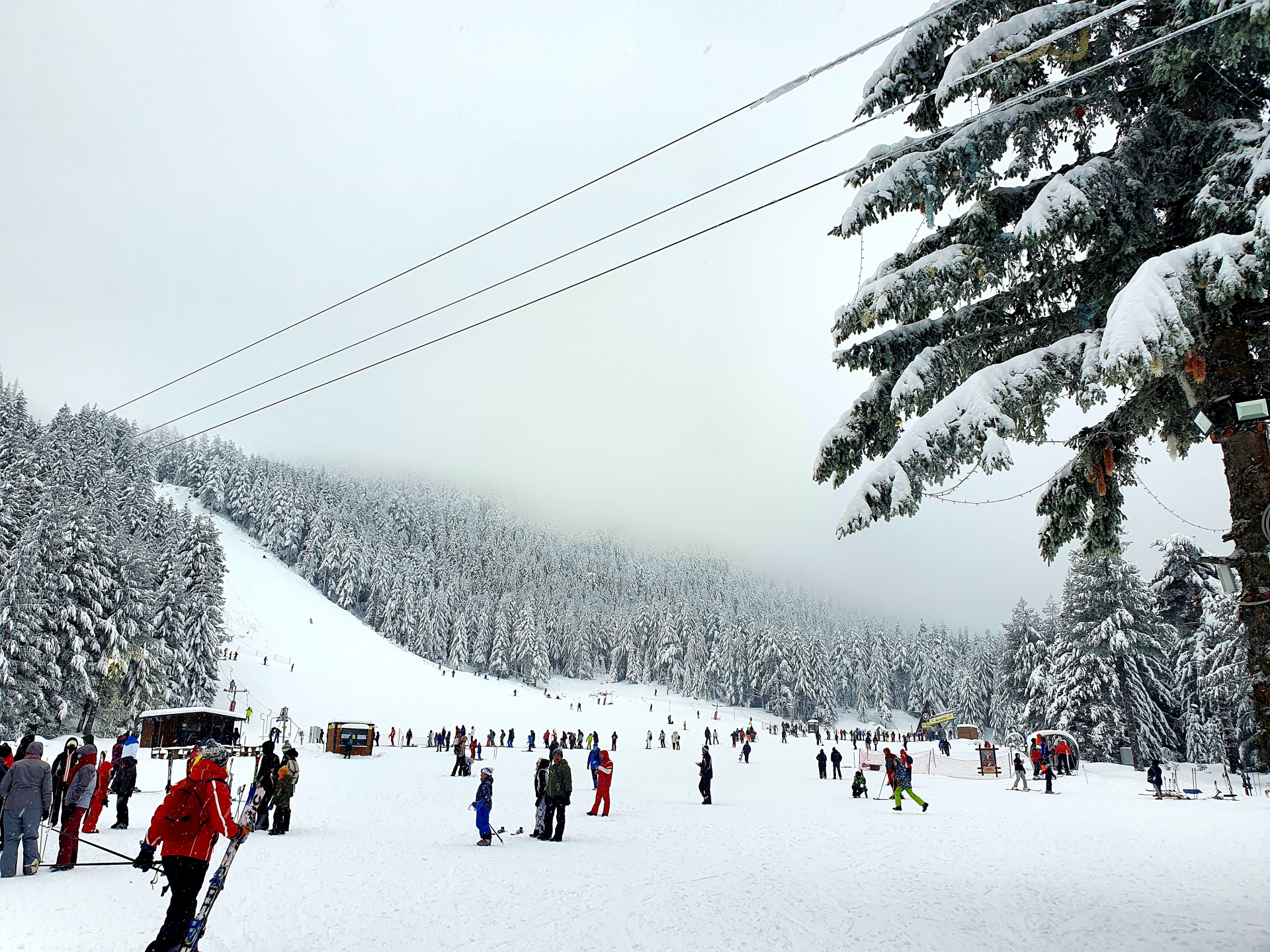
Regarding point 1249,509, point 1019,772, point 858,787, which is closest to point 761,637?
point 1019,772

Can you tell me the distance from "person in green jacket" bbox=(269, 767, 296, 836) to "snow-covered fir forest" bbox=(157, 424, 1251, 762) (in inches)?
1319

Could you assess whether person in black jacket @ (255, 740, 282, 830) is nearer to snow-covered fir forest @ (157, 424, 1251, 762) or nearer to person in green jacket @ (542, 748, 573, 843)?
person in green jacket @ (542, 748, 573, 843)

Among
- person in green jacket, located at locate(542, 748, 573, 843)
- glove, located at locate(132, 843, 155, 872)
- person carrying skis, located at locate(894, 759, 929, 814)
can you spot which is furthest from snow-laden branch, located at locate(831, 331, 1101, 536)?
person carrying skis, located at locate(894, 759, 929, 814)

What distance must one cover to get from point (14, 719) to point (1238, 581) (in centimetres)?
4272

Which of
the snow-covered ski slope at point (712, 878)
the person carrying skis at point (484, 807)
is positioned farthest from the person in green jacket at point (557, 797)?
the person carrying skis at point (484, 807)

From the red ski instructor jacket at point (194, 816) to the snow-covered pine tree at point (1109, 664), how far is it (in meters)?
39.4

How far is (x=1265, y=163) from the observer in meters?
6.30

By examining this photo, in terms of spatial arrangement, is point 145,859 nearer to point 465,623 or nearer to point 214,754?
point 214,754

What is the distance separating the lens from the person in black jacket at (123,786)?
43.6ft

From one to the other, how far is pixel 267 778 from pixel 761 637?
90.9 metres

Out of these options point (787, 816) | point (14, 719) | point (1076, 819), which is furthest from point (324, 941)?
point (14, 719)

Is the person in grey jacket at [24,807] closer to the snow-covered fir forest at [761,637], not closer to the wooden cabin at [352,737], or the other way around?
the wooden cabin at [352,737]

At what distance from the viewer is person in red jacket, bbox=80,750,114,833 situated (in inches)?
494

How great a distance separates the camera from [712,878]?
31.8ft
